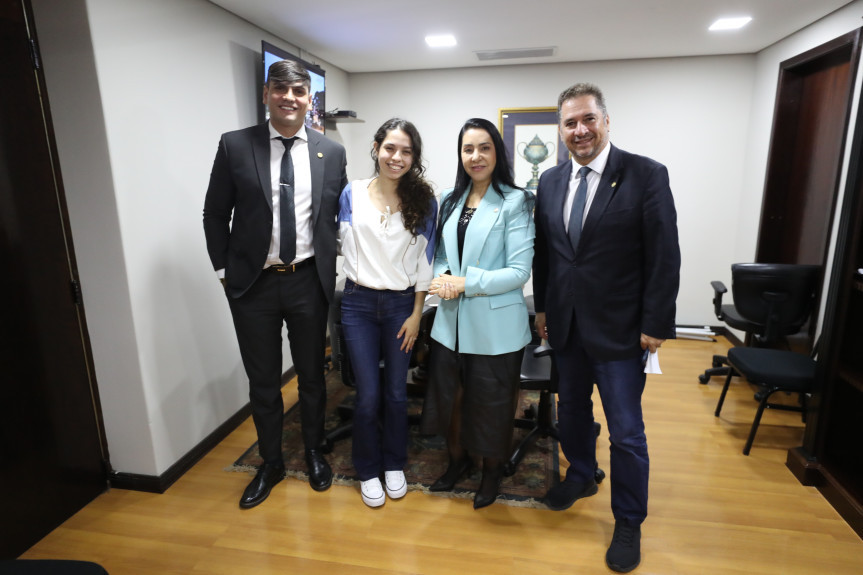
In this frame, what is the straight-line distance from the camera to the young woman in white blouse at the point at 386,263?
2037 millimetres

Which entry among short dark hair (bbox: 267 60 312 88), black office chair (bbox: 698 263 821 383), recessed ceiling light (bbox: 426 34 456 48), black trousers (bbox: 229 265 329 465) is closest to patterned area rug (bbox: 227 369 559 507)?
black trousers (bbox: 229 265 329 465)

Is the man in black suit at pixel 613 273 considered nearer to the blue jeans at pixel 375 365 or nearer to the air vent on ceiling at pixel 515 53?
the blue jeans at pixel 375 365

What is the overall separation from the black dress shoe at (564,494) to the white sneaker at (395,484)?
64 centimetres

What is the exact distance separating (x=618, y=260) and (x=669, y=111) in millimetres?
3433

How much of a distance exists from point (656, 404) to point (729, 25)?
8.62ft

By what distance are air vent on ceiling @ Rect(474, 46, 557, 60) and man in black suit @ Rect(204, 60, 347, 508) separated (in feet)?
8.20

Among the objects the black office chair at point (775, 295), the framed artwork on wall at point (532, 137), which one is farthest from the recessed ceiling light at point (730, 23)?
the black office chair at point (775, 295)

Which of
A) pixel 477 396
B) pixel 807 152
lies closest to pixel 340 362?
pixel 477 396

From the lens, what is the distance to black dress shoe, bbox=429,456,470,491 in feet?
7.61

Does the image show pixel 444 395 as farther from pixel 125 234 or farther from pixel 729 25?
pixel 729 25

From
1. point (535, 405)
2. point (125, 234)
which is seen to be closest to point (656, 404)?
point (535, 405)

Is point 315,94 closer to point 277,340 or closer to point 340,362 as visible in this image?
point 340,362

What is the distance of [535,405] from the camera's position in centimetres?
324

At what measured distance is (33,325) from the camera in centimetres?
198
